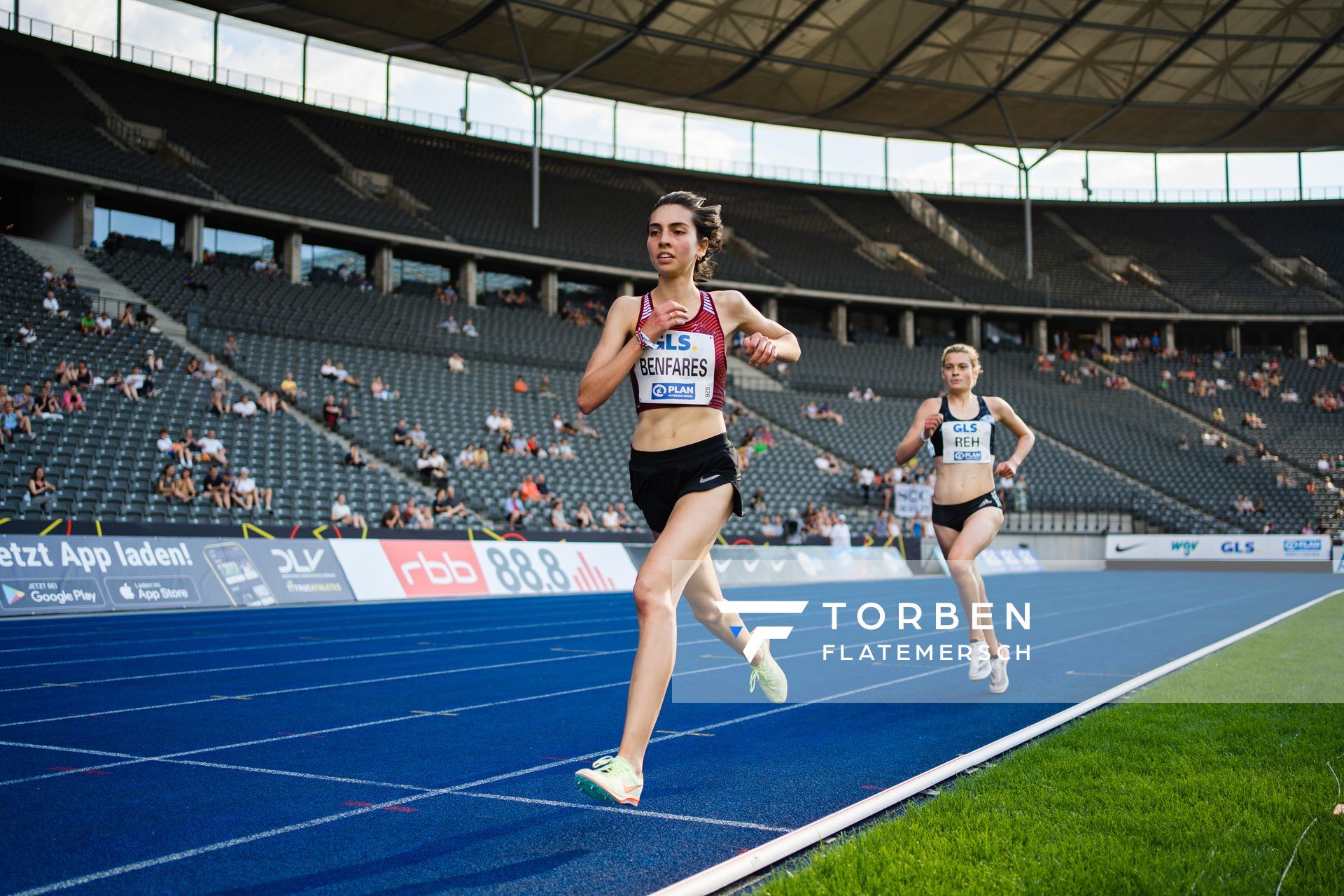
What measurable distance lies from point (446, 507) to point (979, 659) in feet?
50.9

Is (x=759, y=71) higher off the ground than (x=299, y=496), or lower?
higher

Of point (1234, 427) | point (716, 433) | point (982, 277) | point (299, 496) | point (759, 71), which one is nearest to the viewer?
point (716, 433)

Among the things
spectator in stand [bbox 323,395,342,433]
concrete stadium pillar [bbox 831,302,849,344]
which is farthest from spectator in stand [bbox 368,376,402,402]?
concrete stadium pillar [bbox 831,302,849,344]

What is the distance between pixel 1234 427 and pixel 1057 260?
1162 cm

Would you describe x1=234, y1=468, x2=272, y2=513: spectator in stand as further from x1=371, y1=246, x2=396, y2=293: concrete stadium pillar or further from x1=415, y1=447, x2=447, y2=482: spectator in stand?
x1=371, y1=246, x2=396, y2=293: concrete stadium pillar

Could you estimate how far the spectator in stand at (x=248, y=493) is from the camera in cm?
1914

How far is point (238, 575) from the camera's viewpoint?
1568 centimetres

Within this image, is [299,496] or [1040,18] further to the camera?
[1040,18]

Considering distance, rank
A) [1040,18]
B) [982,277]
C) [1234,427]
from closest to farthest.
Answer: [1040,18], [1234,427], [982,277]

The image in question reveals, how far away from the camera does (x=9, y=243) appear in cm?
2748

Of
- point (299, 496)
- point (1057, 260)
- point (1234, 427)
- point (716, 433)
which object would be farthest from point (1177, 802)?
point (1057, 260)

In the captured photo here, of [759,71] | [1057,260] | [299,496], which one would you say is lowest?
[299,496]

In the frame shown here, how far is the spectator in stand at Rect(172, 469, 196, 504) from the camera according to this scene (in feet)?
60.3

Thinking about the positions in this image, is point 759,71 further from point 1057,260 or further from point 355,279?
point 1057,260
